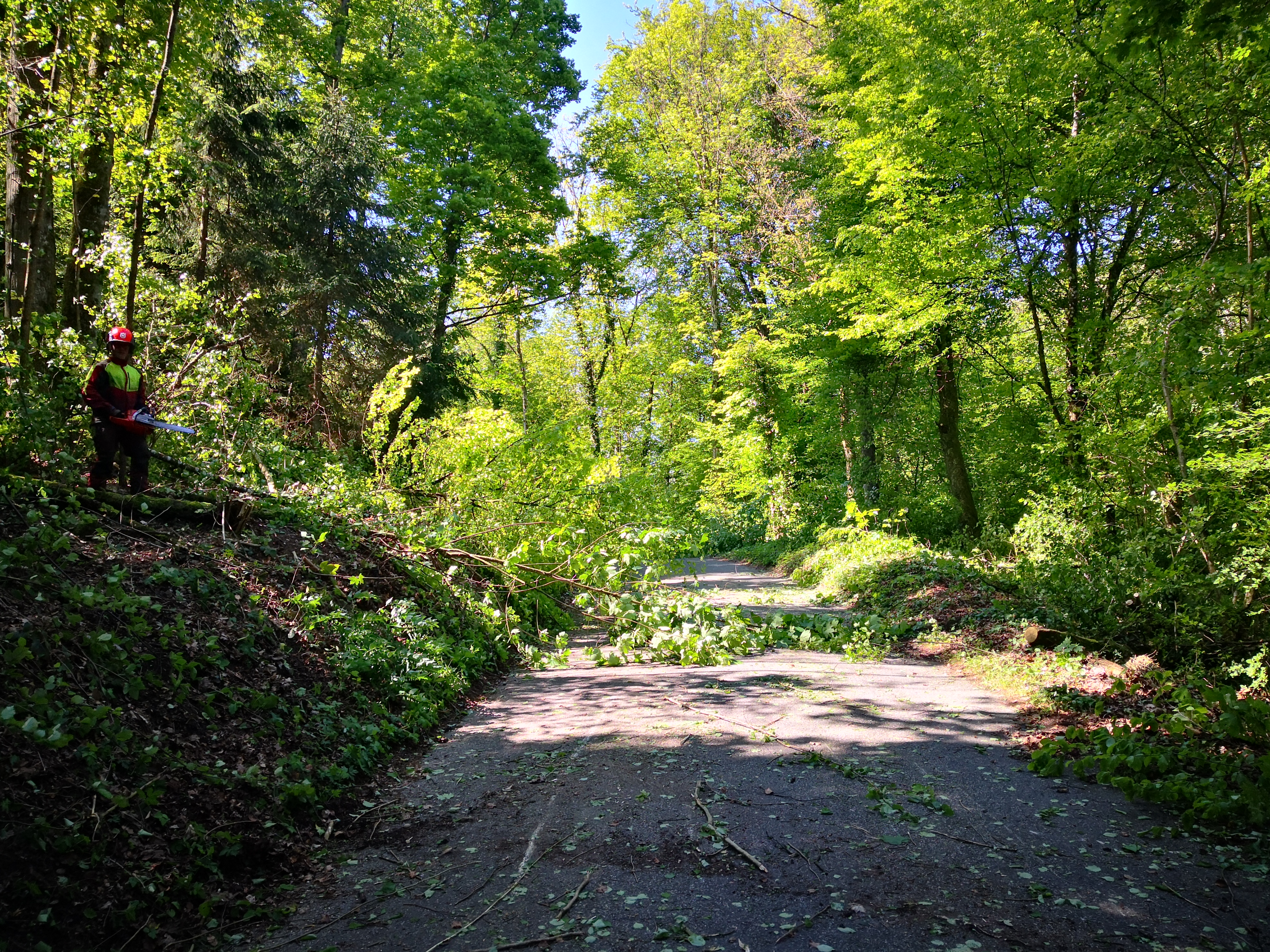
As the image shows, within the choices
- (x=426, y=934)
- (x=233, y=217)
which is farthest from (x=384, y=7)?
(x=426, y=934)

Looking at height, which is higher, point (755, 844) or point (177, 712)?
point (177, 712)

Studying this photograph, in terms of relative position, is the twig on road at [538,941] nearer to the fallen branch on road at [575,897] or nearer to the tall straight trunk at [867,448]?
the fallen branch on road at [575,897]

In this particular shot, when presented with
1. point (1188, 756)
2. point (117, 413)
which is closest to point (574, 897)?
point (1188, 756)

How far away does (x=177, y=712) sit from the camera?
3.83m

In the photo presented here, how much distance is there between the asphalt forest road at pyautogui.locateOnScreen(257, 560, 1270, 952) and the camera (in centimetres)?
279

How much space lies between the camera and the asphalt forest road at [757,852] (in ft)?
9.16

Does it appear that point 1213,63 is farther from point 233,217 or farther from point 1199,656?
point 233,217

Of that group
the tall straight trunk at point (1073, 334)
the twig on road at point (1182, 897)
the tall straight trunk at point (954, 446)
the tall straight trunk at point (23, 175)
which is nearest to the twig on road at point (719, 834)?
the twig on road at point (1182, 897)

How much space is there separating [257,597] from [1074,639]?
25.0 feet

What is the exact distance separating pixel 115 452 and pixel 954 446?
565 inches

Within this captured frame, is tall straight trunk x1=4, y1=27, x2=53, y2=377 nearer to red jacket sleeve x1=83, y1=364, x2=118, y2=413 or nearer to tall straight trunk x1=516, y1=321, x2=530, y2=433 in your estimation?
red jacket sleeve x1=83, y1=364, x2=118, y2=413

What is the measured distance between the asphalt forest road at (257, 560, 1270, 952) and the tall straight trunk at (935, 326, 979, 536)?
9894 millimetres

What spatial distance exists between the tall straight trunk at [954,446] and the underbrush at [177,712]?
11.9 metres

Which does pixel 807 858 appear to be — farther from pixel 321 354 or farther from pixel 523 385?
pixel 523 385
